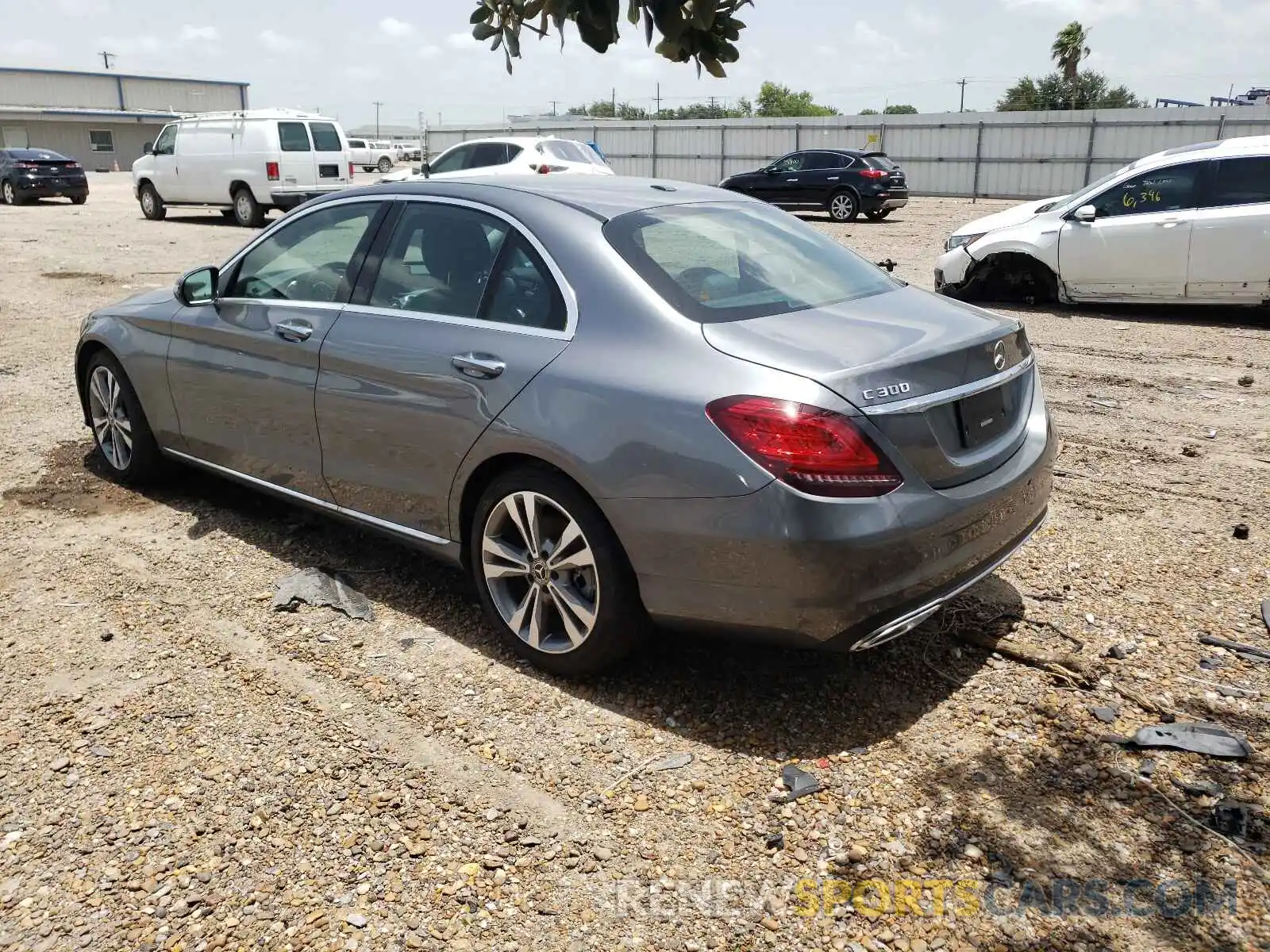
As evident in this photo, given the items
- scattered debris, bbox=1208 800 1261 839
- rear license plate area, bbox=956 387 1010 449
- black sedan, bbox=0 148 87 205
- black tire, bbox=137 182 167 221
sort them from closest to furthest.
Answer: scattered debris, bbox=1208 800 1261 839, rear license plate area, bbox=956 387 1010 449, black tire, bbox=137 182 167 221, black sedan, bbox=0 148 87 205

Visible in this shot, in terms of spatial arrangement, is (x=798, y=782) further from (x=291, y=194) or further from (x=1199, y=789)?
(x=291, y=194)

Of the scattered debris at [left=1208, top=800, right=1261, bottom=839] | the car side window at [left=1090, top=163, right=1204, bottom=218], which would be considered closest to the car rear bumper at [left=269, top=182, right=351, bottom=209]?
the car side window at [left=1090, top=163, right=1204, bottom=218]

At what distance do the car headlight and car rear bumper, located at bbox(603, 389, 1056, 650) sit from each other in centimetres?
903

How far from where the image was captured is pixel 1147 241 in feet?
34.5

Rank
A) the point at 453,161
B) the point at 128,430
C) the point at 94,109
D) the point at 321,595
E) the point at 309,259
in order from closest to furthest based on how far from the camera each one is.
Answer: the point at 321,595
the point at 309,259
the point at 128,430
the point at 453,161
the point at 94,109

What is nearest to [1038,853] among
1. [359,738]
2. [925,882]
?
[925,882]

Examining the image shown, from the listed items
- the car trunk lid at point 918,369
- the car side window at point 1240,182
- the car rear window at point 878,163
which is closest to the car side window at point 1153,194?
the car side window at point 1240,182

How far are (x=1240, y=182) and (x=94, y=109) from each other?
71.8 meters

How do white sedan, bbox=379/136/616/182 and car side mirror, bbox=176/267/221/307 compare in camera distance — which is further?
white sedan, bbox=379/136/616/182

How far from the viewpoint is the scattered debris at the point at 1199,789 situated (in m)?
3.02

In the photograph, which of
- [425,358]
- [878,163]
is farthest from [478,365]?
[878,163]

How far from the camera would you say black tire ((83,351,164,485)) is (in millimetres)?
5500

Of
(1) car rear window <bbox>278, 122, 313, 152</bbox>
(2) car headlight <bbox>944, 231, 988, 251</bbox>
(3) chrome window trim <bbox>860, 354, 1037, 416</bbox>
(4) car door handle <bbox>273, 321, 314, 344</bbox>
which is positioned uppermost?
(1) car rear window <bbox>278, 122, 313, 152</bbox>

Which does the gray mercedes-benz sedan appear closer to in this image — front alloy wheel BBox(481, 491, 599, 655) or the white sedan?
front alloy wheel BBox(481, 491, 599, 655)
